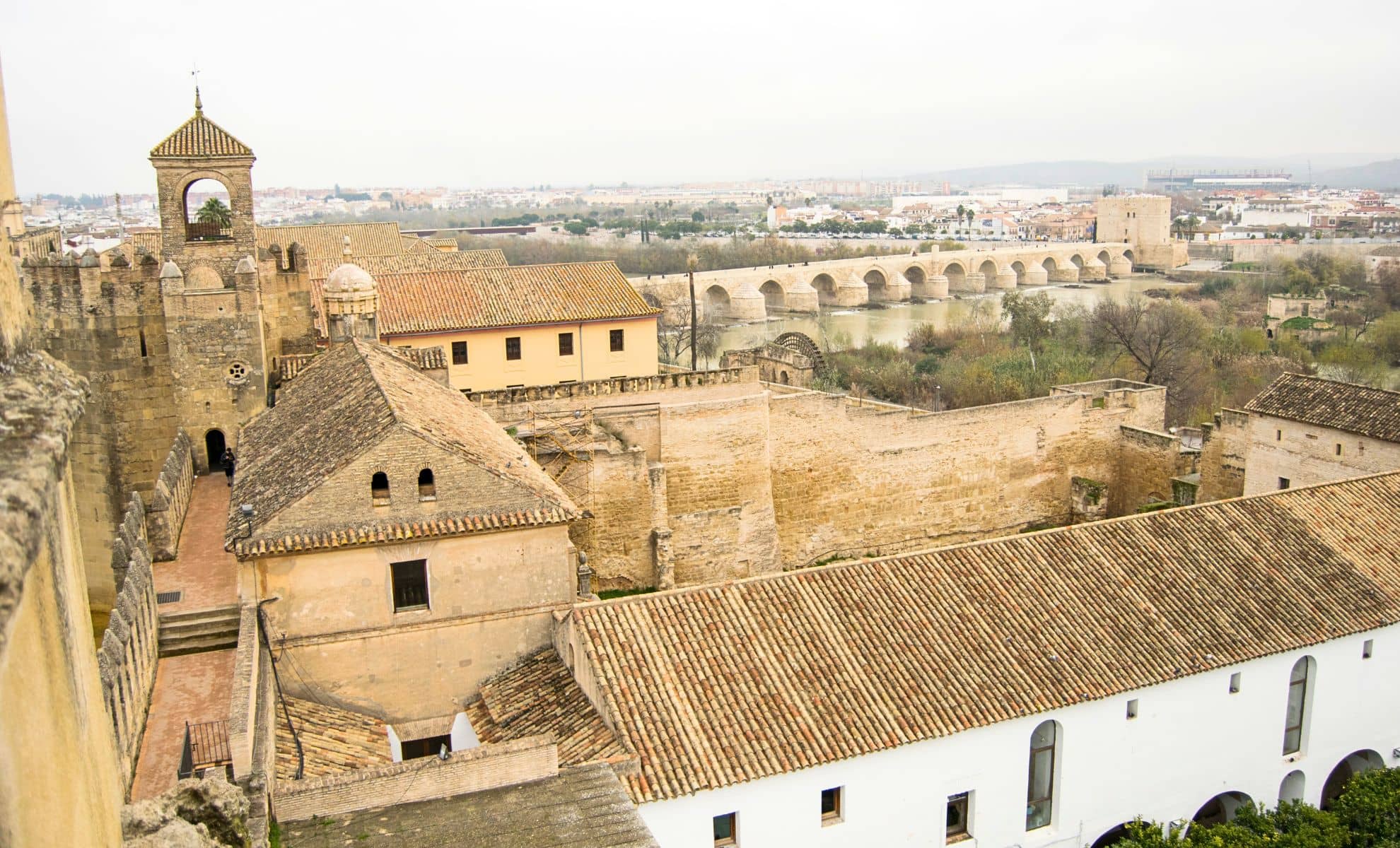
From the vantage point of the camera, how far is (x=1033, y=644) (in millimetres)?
11453

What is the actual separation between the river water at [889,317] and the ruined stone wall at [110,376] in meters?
28.6

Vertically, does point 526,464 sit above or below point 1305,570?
above

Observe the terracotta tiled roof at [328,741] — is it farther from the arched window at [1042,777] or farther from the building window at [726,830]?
the arched window at [1042,777]

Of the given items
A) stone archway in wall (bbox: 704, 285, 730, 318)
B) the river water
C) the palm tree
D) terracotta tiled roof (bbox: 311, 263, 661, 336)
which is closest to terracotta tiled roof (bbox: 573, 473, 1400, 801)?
the palm tree

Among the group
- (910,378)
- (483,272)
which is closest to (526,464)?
(483,272)

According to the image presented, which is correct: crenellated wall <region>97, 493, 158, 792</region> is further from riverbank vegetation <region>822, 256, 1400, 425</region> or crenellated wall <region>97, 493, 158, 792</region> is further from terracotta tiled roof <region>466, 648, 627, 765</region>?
riverbank vegetation <region>822, 256, 1400, 425</region>

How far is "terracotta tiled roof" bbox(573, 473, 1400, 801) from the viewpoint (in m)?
10.1

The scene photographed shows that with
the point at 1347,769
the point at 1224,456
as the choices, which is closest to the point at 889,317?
the point at 1224,456

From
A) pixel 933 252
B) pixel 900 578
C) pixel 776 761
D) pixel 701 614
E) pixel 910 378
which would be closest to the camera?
pixel 776 761

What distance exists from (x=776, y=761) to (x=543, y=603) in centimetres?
336

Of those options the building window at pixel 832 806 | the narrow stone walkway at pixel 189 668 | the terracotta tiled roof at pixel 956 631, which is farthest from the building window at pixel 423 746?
the building window at pixel 832 806

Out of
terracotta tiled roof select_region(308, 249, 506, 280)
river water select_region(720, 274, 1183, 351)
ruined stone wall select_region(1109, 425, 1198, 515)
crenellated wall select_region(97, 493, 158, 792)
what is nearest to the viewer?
crenellated wall select_region(97, 493, 158, 792)

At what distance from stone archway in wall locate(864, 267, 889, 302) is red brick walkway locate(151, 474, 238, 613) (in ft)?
177

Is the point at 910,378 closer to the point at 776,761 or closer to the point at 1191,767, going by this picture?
the point at 1191,767
